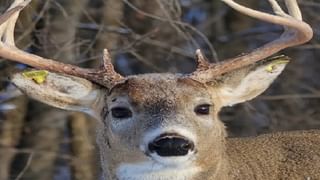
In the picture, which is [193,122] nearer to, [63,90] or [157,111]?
[157,111]

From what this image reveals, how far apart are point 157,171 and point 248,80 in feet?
3.35

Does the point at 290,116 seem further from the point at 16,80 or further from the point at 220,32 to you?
the point at 16,80

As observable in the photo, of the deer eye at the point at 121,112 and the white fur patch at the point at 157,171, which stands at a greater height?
the deer eye at the point at 121,112

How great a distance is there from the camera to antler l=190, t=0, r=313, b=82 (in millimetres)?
6484

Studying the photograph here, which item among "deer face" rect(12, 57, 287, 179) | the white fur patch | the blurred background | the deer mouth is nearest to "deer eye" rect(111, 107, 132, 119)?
"deer face" rect(12, 57, 287, 179)

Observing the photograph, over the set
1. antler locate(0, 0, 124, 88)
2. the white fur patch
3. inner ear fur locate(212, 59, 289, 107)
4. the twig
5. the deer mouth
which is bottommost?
the twig

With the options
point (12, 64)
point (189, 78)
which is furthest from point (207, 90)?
point (12, 64)

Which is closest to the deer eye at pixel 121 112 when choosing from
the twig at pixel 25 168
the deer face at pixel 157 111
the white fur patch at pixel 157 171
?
the deer face at pixel 157 111

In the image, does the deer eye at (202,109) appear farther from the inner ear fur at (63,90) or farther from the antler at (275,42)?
the inner ear fur at (63,90)

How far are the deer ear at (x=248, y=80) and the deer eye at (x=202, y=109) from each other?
334 millimetres

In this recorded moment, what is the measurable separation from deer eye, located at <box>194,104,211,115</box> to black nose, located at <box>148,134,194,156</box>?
0.39 metres

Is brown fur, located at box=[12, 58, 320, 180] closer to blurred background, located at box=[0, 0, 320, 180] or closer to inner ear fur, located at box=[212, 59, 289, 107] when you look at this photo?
inner ear fur, located at box=[212, 59, 289, 107]

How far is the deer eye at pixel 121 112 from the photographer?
637 centimetres

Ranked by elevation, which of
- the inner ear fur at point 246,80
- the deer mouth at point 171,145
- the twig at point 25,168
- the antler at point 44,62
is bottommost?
the twig at point 25,168
